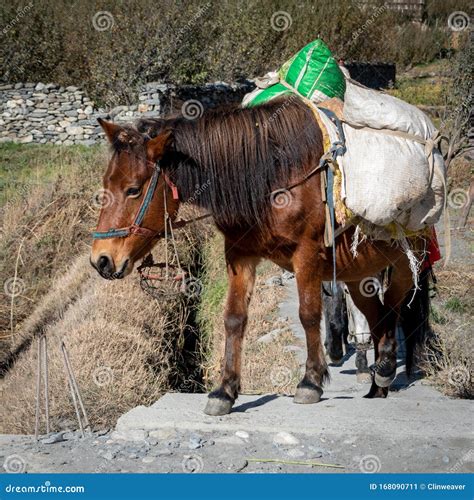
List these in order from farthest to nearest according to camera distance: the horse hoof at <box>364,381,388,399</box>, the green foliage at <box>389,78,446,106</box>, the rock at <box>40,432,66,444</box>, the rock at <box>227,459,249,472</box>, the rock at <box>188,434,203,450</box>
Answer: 1. the green foliage at <box>389,78,446,106</box>
2. the horse hoof at <box>364,381,388,399</box>
3. the rock at <box>40,432,66,444</box>
4. the rock at <box>188,434,203,450</box>
5. the rock at <box>227,459,249,472</box>

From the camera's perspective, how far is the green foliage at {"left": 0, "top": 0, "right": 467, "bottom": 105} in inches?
1025

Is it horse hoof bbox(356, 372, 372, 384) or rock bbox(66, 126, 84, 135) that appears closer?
horse hoof bbox(356, 372, 372, 384)

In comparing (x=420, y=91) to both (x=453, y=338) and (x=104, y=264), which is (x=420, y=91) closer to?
(x=453, y=338)

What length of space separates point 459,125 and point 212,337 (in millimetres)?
12458

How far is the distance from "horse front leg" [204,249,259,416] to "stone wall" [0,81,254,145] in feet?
58.7

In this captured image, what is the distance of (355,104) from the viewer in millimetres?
6320

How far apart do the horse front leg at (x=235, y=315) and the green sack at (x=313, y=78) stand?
1220 millimetres

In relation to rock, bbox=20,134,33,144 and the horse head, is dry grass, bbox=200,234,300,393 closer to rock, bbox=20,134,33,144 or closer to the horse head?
the horse head

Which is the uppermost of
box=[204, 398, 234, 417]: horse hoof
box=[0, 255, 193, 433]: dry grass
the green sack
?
the green sack

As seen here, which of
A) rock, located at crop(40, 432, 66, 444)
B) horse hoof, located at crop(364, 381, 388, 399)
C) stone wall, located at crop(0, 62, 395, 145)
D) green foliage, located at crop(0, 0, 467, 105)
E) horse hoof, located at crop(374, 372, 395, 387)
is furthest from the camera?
green foliage, located at crop(0, 0, 467, 105)

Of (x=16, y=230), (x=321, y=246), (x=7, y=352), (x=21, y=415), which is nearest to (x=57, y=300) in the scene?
(x=7, y=352)

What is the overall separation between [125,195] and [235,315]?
1211 millimetres

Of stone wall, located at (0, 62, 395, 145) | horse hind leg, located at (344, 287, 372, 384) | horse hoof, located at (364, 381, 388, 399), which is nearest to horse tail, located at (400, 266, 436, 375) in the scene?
horse hind leg, located at (344, 287, 372, 384)

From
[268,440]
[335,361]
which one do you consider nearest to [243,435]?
[268,440]
